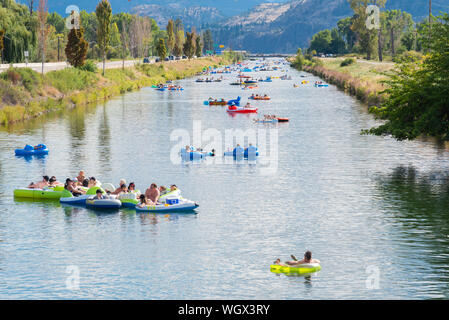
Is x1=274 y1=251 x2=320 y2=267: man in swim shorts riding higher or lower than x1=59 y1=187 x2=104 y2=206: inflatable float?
lower

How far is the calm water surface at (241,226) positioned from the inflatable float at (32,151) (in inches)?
44.6

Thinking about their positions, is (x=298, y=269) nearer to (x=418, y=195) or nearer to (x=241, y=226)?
(x=241, y=226)

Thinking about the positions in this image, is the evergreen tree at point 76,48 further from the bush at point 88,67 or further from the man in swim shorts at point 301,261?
the man in swim shorts at point 301,261

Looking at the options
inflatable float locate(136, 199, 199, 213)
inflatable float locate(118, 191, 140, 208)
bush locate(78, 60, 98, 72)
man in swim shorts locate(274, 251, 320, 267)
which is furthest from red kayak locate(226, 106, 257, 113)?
man in swim shorts locate(274, 251, 320, 267)

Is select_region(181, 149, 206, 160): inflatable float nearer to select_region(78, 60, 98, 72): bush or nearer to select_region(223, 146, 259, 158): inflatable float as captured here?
select_region(223, 146, 259, 158): inflatable float

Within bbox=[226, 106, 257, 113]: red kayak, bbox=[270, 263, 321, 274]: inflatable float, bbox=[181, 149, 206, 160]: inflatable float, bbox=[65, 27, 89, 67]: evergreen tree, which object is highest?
bbox=[65, 27, 89, 67]: evergreen tree

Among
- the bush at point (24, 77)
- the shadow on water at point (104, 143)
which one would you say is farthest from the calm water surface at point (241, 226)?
the bush at point (24, 77)

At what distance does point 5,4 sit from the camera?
183 m

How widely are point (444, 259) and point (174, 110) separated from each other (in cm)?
7732

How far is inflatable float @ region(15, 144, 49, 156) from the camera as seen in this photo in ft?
212

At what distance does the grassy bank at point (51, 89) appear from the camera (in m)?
91.4

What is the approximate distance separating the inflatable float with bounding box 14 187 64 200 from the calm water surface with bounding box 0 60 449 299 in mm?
956

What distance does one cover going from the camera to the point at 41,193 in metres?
48.1

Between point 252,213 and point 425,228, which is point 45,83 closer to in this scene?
point 252,213
